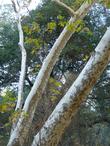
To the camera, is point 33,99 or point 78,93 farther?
point 33,99

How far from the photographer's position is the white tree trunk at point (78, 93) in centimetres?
352

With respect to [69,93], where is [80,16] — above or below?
above

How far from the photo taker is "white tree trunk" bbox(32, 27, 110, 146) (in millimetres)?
3521

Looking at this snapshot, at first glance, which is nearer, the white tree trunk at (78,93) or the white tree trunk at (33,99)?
the white tree trunk at (78,93)

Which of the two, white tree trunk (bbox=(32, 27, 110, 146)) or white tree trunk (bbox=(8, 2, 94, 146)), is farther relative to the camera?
white tree trunk (bbox=(8, 2, 94, 146))

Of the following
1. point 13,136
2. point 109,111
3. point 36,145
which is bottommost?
point 36,145

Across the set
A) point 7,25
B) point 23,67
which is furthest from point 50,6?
point 23,67

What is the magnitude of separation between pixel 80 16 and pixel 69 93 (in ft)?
4.72

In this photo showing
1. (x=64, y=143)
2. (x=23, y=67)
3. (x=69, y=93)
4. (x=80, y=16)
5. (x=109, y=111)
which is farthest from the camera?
(x=109, y=111)

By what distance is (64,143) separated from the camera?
8633mm

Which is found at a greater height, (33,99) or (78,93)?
(33,99)

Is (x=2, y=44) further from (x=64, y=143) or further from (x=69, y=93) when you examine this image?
(x=69, y=93)

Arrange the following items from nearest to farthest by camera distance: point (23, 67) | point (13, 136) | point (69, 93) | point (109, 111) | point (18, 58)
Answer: point (69, 93) → point (13, 136) → point (23, 67) → point (109, 111) → point (18, 58)

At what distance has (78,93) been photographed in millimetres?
3539
